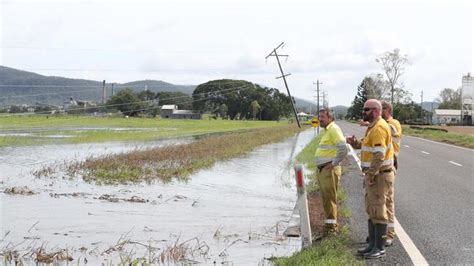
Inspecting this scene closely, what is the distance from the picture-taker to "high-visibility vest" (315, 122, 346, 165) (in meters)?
7.56

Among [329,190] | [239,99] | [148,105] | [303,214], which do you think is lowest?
[303,214]

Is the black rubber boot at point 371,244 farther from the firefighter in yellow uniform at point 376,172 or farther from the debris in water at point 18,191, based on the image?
the debris in water at point 18,191

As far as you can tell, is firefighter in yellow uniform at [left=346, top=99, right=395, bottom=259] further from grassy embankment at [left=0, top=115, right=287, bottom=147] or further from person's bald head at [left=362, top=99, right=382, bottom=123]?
grassy embankment at [left=0, top=115, right=287, bottom=147]

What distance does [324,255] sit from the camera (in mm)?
6434

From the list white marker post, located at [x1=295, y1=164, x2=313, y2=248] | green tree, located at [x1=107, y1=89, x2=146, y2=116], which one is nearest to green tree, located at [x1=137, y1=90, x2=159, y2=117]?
green tree, located at [x1=107, y1=89, x2=146, y2=116]

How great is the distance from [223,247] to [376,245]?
6.97 feet

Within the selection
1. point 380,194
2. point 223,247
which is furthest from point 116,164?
point 380,194

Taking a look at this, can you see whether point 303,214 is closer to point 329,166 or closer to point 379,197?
point 329,166

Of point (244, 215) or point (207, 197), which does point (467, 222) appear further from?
point (207, 197)

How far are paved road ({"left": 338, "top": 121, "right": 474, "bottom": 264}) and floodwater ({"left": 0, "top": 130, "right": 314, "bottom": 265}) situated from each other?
138cm

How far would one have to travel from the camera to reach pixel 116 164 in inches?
718

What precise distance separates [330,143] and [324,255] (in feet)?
5.80

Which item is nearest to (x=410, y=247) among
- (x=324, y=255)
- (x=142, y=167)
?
(x=324, y=255)

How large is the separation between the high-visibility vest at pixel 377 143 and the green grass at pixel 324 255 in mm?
1064
